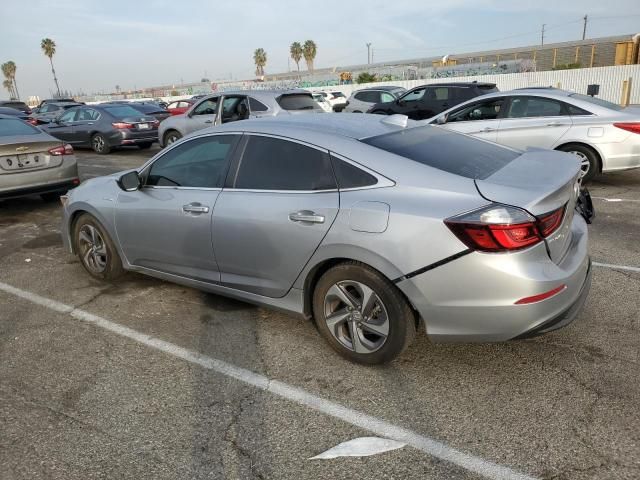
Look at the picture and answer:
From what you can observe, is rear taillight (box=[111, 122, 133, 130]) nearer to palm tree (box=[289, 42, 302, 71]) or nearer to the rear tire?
the rear tire

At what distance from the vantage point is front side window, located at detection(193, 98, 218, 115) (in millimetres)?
12492

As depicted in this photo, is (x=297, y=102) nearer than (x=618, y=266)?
No

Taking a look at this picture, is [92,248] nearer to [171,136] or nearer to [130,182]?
[130,182]

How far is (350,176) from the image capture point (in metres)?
3.21

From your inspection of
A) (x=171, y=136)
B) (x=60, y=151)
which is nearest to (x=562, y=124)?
(x=60, y=151)

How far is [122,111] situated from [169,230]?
42.7ft

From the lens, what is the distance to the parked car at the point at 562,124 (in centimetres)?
779

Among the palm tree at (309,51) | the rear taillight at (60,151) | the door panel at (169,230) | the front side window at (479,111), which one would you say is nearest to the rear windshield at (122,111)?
the rear taillight at (60,151)

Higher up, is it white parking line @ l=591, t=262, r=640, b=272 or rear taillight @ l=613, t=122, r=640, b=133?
rear taillight @ l=613, t=122, r=640, b=133

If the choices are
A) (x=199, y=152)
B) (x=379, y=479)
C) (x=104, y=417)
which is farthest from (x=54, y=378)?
(x=379, y=479)

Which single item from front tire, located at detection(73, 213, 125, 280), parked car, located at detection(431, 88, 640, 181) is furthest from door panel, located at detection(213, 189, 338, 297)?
parked car, located at detection(431, 88, 640, 181)

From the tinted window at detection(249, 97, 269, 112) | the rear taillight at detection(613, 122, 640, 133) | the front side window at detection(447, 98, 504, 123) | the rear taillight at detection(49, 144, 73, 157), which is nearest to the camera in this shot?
the rear taillight at detection(613, 122, 640, 133)

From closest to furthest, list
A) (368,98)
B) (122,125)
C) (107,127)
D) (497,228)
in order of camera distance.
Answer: (497,228)
(122,125)
(107,127)
(368,98)

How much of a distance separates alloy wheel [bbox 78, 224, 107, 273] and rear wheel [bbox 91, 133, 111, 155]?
1119 centimetres
